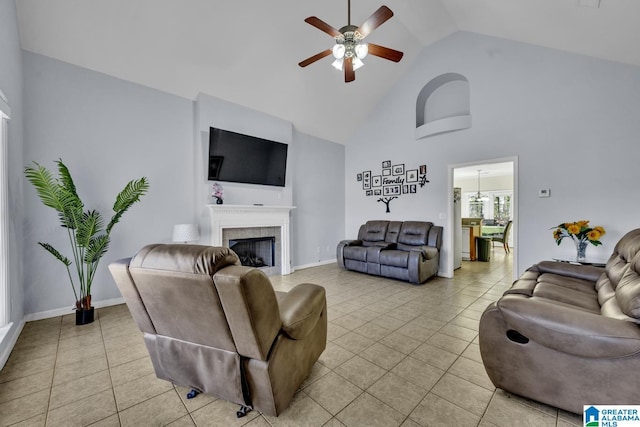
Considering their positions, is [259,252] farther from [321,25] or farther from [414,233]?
[321,25]

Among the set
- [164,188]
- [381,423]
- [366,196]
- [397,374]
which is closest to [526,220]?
[366,196]

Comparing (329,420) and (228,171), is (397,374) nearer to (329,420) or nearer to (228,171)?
(329,420)

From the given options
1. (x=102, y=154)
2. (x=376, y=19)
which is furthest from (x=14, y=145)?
(x=376, y=19)

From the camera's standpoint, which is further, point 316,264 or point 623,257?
point 316,264

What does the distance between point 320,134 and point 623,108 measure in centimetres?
465

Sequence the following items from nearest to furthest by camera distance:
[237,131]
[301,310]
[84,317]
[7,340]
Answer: [301,310], [7,340], [84,317], [237,131]

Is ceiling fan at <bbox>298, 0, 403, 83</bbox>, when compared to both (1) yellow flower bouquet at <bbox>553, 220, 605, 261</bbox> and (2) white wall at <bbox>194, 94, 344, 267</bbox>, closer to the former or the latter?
(2) white wall at <bbox>194, 94, 344, 267</bbox>

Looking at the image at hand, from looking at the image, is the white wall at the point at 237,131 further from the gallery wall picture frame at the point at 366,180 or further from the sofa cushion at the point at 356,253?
the gallery wall picture frame at the point at 366,180

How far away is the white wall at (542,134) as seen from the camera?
336cm

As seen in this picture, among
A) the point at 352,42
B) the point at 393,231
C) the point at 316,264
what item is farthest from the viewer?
the point at 316,264

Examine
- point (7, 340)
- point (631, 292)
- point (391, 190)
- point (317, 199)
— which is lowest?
point (7, 340)

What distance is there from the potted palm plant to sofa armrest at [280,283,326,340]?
99.2 inches

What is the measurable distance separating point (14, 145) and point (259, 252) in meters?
3.45

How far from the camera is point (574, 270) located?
266 cm
